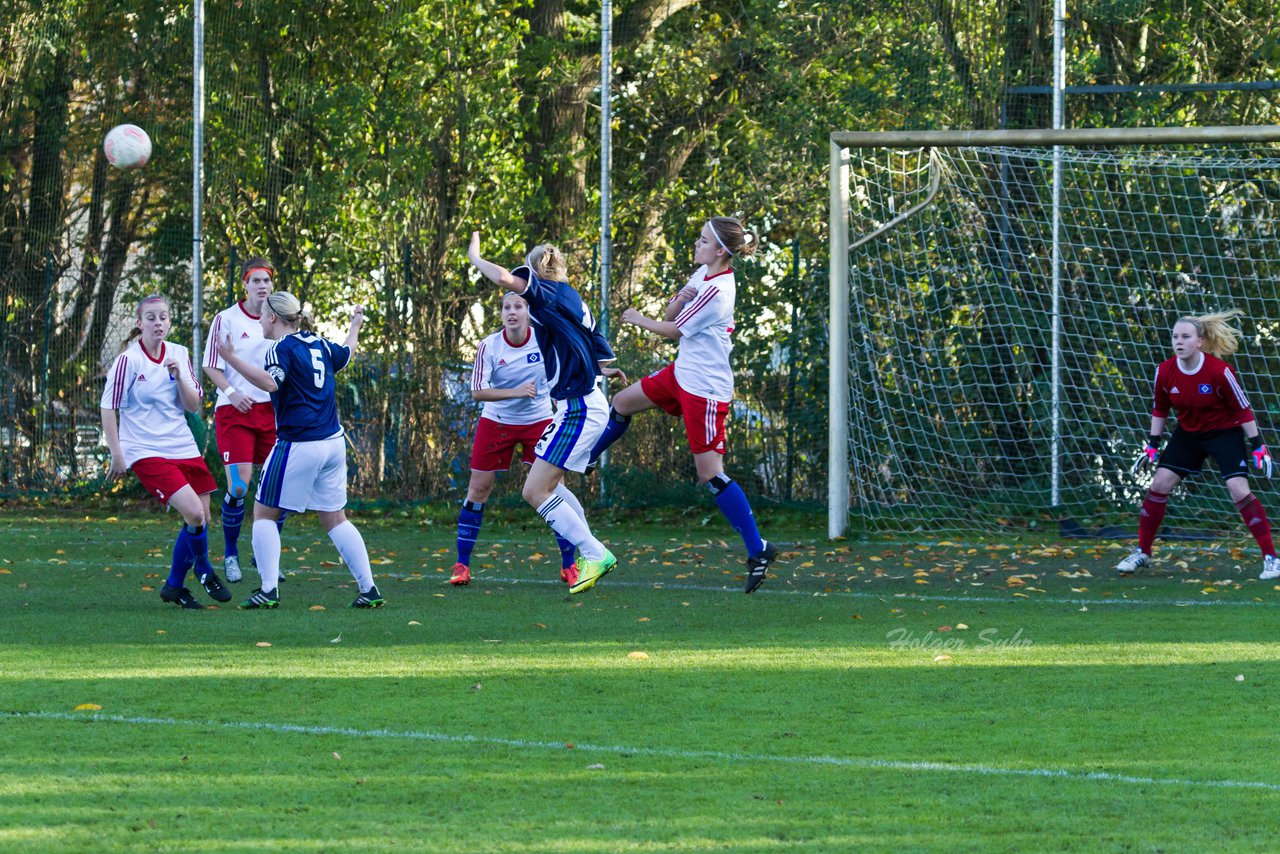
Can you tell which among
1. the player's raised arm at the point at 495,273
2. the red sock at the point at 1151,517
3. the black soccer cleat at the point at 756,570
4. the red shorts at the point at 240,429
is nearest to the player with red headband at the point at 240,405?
the red shorts at the point at 240,429

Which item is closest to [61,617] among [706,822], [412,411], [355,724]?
[355,724]

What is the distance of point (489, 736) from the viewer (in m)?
5.81

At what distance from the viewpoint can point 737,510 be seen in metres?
10.2

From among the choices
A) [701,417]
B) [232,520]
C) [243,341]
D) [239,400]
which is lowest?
[232,520]

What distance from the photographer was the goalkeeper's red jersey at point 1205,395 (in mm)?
10930

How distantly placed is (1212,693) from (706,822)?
2902 millimetres

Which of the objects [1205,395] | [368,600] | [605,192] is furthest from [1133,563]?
[605,192]

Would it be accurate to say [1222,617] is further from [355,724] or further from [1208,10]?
[1208,10]

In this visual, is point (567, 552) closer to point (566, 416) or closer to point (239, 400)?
point (566, 416)

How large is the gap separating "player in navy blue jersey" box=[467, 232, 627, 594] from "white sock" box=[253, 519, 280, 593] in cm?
144

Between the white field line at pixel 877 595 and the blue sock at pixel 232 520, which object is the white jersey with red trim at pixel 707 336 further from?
the blue sock at pixel 232 520

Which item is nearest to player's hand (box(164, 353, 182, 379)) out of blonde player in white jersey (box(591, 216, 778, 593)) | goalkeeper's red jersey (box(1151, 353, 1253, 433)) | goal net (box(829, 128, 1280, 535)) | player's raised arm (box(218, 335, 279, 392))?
player's raised arm (box(218, 335, 279, 392))

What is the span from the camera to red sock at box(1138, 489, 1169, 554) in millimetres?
11266

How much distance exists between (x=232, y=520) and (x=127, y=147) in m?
5.28
